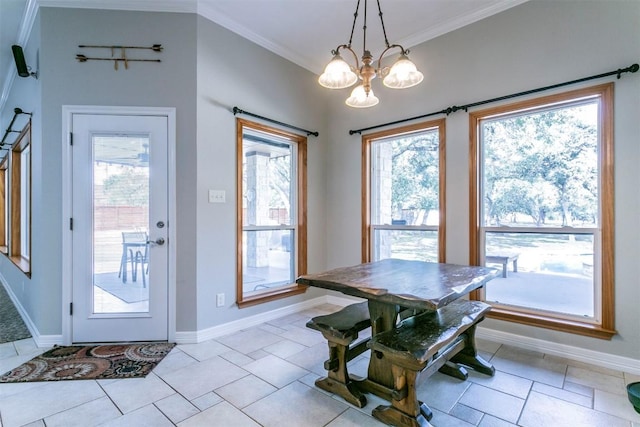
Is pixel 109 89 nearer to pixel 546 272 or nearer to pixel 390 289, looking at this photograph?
pixel 390 289

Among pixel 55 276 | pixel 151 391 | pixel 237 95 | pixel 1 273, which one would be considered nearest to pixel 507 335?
pixel 151 391

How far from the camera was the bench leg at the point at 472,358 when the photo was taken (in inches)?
89.0

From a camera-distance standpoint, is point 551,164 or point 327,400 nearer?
point 327,400

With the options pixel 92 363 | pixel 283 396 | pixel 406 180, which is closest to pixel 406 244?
pixel 406 180

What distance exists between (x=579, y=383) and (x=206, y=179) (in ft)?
10.9

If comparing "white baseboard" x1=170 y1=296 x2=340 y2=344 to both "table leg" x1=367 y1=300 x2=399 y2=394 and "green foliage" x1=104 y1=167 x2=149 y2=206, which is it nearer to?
"green foliage" x1=104 y1=167 x2=149 y2=206

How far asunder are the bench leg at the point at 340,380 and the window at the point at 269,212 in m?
1.43

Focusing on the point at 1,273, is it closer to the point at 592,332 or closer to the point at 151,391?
the point at 151,391

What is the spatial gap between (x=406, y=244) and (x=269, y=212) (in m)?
1.64

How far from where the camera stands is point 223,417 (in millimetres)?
1774

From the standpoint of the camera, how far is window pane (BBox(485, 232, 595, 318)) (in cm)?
251

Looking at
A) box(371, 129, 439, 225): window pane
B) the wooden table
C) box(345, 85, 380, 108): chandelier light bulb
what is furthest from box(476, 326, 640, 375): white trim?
box(345, 85, 380, 108): chandelier light bulb

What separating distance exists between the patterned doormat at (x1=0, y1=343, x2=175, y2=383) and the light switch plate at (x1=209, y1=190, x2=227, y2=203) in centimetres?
136

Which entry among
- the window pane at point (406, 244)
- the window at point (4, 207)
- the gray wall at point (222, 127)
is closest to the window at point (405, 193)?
the window pane at point (406, 244)
